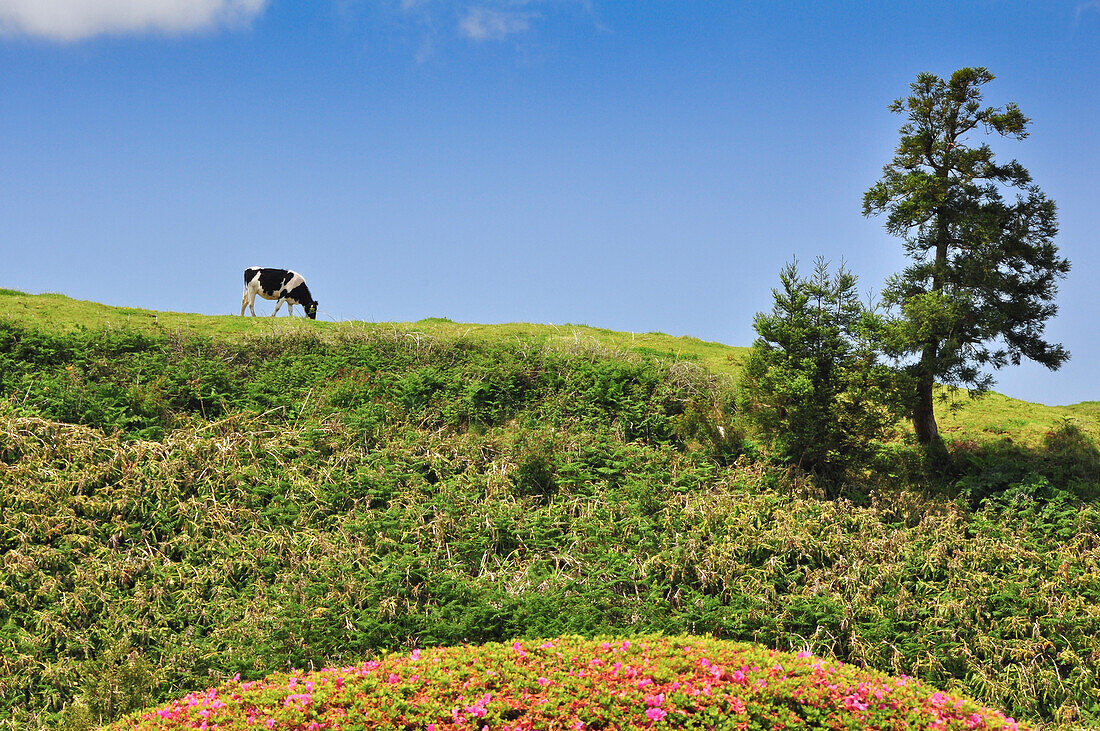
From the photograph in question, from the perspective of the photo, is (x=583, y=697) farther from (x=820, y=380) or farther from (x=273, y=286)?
(x=273, y=286)

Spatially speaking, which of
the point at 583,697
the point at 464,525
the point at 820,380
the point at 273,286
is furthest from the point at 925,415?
the point at 273,286

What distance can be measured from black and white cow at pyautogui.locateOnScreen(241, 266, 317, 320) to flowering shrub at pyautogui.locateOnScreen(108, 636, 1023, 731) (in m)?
17.7

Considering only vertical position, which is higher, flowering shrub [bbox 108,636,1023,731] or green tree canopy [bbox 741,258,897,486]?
green tree canopy [bbox 741,258,897,486]

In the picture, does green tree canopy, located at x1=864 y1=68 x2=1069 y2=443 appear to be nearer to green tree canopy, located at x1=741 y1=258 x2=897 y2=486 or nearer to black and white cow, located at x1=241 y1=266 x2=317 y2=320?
green tree canopy, located at x1=741 y1=258 x2=897 y2=486

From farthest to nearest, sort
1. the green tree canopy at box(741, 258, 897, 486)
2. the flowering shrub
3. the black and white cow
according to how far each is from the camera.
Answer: the black and white cow
the green tree canopy at box(741, 258, 897, 486)
the flowering shrub

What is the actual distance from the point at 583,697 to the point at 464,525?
14.5ft

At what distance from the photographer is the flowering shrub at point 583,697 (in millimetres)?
6391

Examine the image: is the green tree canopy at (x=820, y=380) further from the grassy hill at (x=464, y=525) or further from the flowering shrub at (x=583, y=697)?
the flowering shrub at (x=583, y=697)

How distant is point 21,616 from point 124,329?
7.93 metres

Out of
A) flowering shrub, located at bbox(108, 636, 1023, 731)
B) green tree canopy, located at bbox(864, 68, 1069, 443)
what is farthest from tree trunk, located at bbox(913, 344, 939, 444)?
flowering shrub, located at bbox(108, 636, 1023, 731)

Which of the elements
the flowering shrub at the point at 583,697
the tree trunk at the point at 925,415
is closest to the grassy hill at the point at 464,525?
the tree trunk at the point at 925,415

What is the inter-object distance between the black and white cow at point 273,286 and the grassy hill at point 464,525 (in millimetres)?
7884

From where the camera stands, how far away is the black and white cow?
78.4 ft

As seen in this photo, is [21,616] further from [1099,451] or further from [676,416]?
[1099,451]
